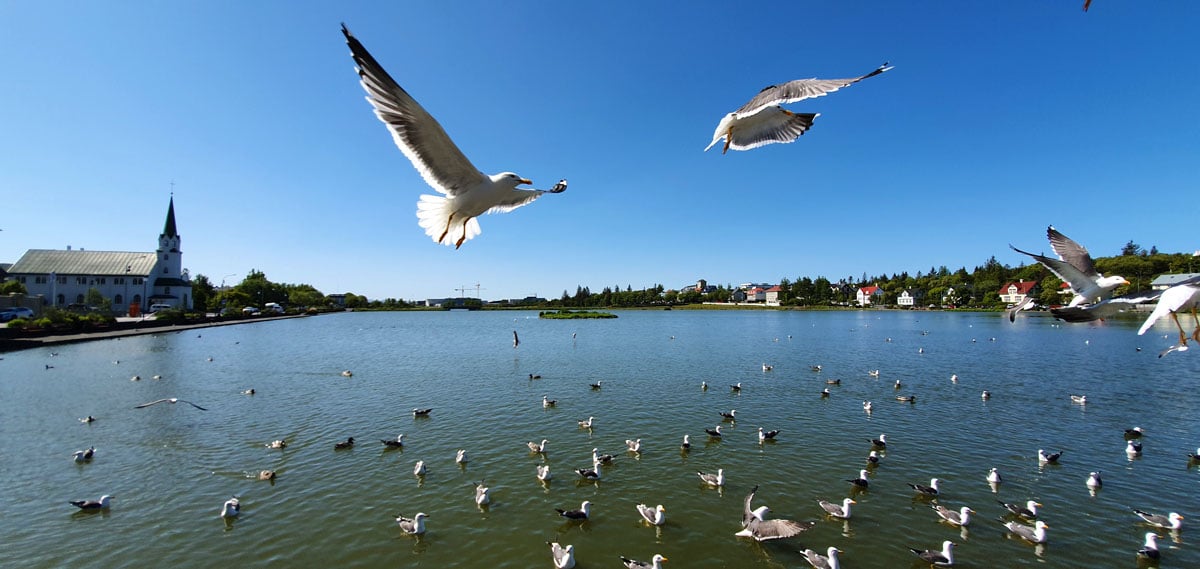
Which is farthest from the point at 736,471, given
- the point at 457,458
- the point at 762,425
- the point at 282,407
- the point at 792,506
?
the point at 282,407

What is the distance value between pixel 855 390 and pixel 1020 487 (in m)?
10.8

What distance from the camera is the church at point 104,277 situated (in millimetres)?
80625

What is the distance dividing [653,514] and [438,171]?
303 inches

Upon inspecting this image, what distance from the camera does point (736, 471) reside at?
41.4ft

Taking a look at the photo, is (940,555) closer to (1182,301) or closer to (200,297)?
(1182,301)

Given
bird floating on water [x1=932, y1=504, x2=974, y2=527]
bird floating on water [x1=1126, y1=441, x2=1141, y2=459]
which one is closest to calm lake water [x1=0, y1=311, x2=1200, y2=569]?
bird floating on water [x1=932, y1=504, x2=974, y2=527]

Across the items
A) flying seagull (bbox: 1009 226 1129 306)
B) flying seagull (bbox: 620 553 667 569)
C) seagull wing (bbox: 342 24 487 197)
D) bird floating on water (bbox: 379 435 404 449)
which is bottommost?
flying seagull (bbox: 620 553 667 569)

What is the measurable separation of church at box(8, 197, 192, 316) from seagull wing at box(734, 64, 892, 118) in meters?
101

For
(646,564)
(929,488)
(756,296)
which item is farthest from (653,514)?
(756,296)

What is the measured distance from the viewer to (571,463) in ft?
43.5

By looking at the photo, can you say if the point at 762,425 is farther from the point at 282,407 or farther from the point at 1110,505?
the point at 282,407

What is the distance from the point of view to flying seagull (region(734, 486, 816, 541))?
29.3 ft

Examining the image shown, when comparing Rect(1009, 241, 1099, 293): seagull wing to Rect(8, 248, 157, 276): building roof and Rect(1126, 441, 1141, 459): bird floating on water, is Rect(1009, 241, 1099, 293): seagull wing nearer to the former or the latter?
Rect(1126, 441, 1141, 459): bird floating on water

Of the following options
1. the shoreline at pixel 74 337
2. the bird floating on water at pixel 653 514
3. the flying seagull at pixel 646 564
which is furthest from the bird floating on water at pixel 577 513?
the shoreline at pixel 74 337
